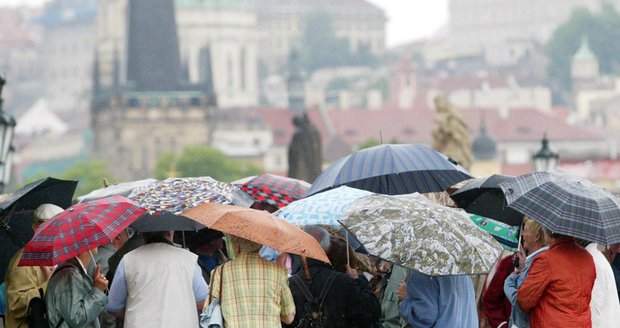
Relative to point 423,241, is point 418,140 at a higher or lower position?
lower

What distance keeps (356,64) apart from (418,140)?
207ft

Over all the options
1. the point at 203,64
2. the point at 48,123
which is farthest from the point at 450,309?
the point at 48,123

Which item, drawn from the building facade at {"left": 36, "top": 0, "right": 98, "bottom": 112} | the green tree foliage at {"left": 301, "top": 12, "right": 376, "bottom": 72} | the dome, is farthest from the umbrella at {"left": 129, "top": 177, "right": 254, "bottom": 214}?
the building facade at {"left": 36, "top": 0, "right": 98, "bottom": 112}

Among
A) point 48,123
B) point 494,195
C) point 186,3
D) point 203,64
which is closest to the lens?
point 494,195

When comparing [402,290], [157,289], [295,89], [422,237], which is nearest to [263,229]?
[157,289]

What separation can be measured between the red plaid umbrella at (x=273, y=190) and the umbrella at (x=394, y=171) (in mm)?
784

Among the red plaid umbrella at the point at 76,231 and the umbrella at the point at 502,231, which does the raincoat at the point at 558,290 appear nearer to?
the umbrella at the point at 502,231

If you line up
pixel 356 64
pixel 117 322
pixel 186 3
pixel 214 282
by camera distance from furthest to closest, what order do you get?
pixel 356 64
pixel 186 3
pixel 117 322
pixel 214 282

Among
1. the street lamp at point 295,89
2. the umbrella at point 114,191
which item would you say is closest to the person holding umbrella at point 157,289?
the umbrella at point 114,191

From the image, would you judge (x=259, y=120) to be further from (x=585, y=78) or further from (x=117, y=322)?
(x=117, y=322)

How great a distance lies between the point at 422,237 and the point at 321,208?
2.86 ft

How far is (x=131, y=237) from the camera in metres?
11.2

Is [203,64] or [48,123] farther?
[48,123]

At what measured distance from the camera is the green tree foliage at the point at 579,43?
5871 inches
